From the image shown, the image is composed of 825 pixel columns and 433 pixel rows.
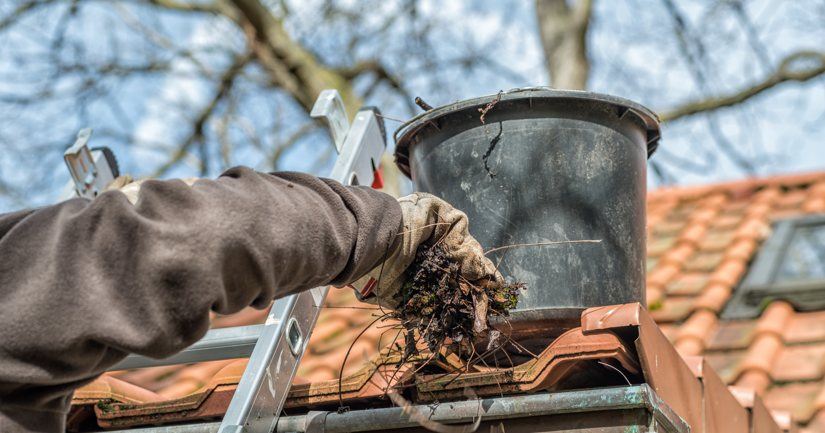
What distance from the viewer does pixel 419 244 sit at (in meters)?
1.78

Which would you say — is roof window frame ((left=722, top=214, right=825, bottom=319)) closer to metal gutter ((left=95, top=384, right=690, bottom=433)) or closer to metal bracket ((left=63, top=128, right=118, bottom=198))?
metal gutter ((left=95, top=384, right=690, bottom=433))

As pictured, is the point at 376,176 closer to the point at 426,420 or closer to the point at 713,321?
the point at 426,420

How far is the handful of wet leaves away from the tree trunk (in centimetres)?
670

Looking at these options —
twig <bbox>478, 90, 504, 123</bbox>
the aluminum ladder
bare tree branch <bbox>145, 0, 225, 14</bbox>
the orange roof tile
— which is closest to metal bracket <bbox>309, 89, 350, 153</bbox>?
the aluminum ladder

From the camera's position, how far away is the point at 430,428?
1700mm

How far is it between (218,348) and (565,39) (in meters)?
7.26

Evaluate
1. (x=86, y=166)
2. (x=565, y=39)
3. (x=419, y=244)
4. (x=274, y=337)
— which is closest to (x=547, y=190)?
(x=419, y=244)

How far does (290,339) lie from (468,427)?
1.69ft

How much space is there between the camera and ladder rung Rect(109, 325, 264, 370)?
2086mm

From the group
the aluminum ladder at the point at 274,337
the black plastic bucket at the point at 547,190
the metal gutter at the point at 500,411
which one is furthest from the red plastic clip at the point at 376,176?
the metal gutter at the point at 500,411

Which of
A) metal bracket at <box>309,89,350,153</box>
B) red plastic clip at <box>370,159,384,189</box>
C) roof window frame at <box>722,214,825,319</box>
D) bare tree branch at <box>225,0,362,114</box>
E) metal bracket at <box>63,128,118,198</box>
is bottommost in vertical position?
metal bracket at <box>63,128,118,198</box>

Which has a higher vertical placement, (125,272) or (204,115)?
(204,115)

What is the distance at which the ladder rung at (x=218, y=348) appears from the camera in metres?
2.09

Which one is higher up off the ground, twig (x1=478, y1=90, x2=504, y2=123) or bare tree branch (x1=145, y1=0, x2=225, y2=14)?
bare tree branch (x1=145, y1=0, x2=225, y2=14)
